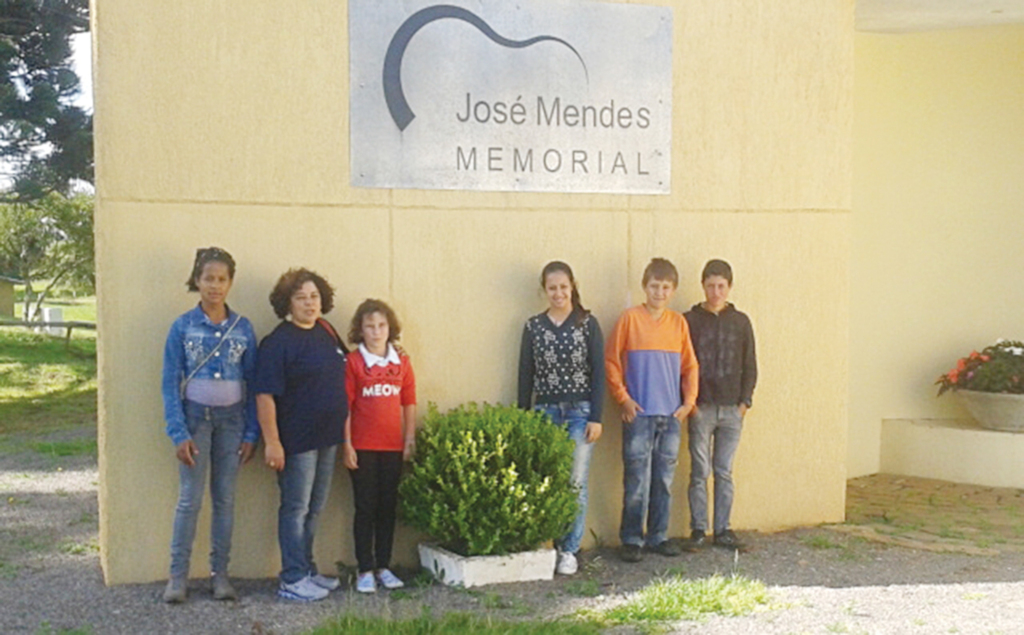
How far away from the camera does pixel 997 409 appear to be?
10.1 metres

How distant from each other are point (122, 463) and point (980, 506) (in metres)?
6.02

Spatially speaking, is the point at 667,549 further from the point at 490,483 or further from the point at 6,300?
the point at 6,300

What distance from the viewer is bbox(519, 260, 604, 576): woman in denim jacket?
750 centimetres

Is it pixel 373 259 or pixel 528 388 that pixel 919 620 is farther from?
pixel 373 259

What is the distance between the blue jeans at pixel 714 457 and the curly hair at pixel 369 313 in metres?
2.02

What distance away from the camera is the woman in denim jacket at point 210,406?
6.61 metres

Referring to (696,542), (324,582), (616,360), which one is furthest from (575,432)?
(324,582)

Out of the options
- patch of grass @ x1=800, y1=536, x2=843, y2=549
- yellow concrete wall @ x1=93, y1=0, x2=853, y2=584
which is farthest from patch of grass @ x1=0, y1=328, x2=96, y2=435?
patch of grass @ x1=800, y1=536, x2=843, y2=549

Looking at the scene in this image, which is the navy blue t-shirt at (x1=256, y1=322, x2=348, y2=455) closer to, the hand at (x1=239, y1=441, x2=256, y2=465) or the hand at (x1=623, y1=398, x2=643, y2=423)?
the hand at (x1=239, y1=441, x2=256, y2=465)

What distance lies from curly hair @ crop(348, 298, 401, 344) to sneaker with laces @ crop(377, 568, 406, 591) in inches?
50.1

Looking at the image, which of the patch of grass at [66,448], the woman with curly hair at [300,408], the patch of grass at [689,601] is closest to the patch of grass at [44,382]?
the patch of grass at [66,448]

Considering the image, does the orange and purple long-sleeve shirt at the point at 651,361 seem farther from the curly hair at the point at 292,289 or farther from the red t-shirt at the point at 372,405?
the curly hair at the point at 292,289

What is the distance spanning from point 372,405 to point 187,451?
1.03 m

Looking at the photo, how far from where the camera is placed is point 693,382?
7832mm
